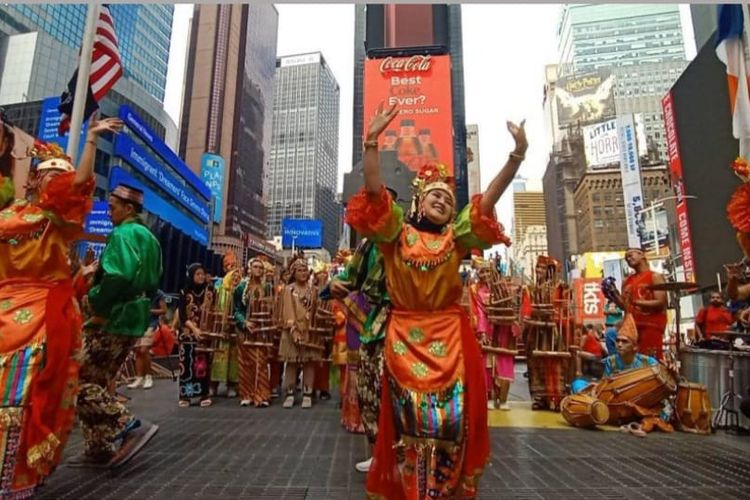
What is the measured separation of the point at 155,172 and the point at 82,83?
128 ft

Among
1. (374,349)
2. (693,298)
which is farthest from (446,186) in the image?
(693,298)

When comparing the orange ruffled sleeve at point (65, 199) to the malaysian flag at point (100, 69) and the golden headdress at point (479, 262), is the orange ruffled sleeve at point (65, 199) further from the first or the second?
the golden headdress at point (479, 262)

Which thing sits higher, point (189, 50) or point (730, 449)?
point (189, 50)

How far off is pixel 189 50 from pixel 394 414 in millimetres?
94481

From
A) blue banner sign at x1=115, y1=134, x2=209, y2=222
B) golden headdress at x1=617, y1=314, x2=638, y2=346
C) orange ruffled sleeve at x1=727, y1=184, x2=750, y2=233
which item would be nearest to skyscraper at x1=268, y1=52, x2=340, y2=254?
blue banner sign at x1=115, y1=134, x2=209, y2=222

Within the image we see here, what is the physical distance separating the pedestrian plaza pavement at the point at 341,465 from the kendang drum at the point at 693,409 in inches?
8.1

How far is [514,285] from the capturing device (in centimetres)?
796

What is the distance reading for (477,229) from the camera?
242 cm

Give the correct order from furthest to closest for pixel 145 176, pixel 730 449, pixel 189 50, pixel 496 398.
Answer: pixel 189 50 < pixel 145 176 < pixel 496 398 < pixel 730 449

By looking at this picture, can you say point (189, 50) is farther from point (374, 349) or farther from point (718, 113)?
point (374, 349)

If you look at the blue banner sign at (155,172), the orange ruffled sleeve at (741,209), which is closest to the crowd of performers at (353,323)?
the orange ruffled sleeve at (741,209)

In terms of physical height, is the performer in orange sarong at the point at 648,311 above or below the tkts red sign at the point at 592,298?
below

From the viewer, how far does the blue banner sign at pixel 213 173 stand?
238 feet

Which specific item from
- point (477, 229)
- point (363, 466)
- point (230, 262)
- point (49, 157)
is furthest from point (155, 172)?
point (477, 229)
